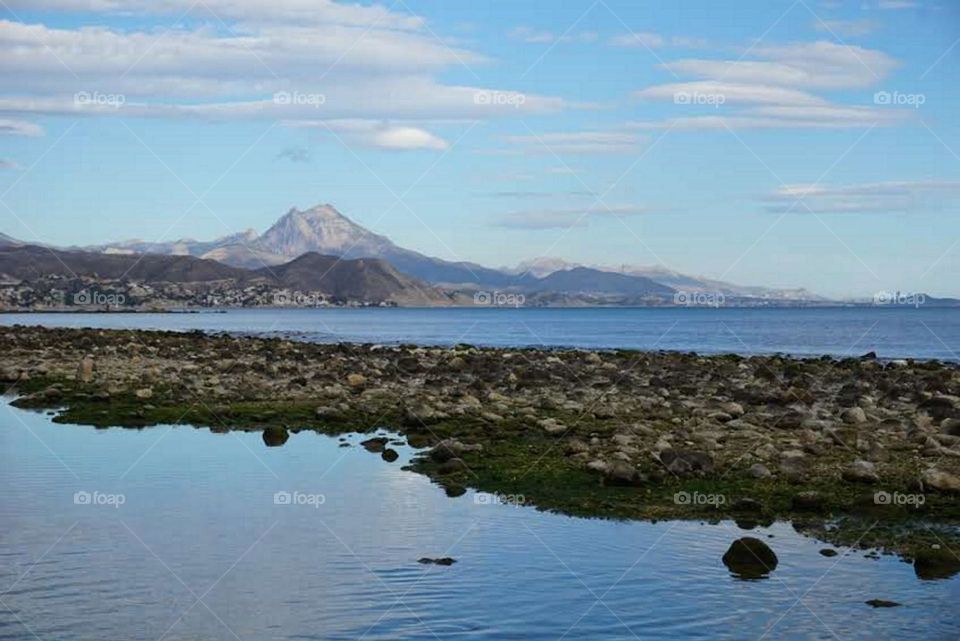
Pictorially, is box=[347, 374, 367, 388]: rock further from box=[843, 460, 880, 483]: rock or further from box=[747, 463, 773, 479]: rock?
box=[843, 460, 880, 483]: rock

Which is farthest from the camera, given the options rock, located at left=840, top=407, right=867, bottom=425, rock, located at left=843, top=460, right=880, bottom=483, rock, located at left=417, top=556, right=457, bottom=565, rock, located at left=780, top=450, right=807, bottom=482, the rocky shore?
rock, located at left=840, top=407, right=867, bottom=425

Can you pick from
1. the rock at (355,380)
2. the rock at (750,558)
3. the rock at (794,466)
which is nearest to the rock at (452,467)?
the rock at (794,466)

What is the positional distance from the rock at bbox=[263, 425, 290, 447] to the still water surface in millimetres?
5683

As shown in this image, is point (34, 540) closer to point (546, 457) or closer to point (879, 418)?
point (546, 457)

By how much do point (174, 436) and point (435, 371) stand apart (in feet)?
72.9

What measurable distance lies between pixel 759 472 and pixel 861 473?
1986mm

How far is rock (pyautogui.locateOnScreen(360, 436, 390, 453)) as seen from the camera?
88.1ft

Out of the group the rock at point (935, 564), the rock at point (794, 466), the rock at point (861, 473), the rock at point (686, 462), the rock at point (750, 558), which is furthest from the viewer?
the rock at point (686, 462)

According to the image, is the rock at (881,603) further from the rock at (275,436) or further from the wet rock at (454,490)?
the rock at (275,436)

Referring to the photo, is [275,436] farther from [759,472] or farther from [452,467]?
[759,472]

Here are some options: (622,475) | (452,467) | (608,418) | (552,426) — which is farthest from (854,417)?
(452,467)

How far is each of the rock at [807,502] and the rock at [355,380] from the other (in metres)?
24.7

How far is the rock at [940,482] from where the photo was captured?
64.7 feet

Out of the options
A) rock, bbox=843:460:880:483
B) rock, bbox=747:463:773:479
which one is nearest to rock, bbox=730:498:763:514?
rock, bbox=747:463:773:479
